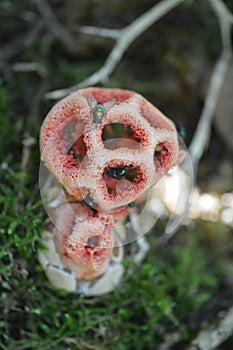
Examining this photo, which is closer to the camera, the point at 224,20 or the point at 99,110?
the point at 99,110

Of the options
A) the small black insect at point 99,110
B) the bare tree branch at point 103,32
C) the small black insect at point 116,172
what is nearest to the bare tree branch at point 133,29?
the bare tree branch at point 103,32

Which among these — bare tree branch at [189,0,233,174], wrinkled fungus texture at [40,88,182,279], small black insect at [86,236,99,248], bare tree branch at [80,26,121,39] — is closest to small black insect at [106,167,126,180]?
wrinkled fungus texture at [40,88,182,279]

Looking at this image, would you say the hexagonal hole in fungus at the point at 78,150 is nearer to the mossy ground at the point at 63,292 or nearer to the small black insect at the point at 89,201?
the small black insect at the point at 89,201

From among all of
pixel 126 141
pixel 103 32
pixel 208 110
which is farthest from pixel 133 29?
pixel 126 141

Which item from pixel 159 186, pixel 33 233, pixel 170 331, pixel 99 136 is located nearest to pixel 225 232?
pixel 170 331

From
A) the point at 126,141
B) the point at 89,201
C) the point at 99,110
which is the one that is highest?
the point at 99,110

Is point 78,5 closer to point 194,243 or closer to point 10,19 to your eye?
point 10,19

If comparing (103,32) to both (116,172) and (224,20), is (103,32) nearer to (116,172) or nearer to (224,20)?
(224,20)

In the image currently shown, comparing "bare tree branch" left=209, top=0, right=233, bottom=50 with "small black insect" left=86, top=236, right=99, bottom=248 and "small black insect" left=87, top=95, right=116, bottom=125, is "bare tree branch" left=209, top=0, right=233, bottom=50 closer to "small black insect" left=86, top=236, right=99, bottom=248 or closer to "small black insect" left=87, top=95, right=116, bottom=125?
"small black insect" left=87, top=95, right=116, bottom=125
